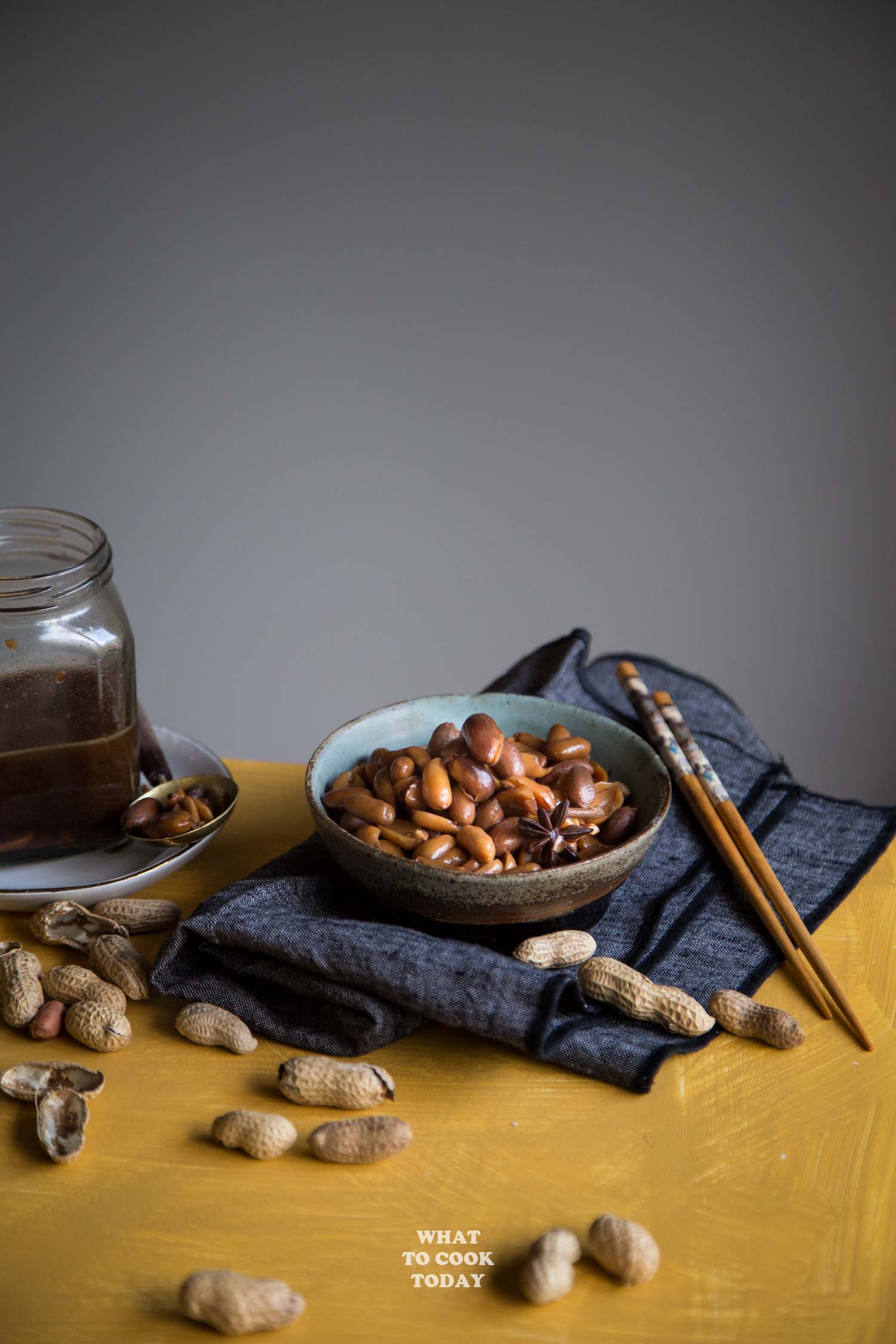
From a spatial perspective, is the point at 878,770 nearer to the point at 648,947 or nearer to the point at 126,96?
the point at 648,947

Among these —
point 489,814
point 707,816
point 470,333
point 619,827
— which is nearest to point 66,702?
point 489,814

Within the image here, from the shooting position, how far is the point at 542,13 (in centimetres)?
226

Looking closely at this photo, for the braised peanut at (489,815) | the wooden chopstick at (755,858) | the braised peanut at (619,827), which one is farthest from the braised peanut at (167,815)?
the wooden chopstick at (755,858)

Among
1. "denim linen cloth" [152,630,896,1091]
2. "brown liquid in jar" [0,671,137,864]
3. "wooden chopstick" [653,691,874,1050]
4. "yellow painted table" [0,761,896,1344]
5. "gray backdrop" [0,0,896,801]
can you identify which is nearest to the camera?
"yellow painted table" [0,761,896,1344]

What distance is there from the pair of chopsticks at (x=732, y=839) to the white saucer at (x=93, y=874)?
0.51 m

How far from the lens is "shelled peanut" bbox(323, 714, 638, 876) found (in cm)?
105

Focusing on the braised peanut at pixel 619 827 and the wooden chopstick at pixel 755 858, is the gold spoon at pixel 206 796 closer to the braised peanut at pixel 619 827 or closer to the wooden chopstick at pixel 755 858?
the braised peanut at pixel 619 827

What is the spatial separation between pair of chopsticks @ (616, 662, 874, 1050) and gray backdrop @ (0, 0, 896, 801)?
49.5 inches

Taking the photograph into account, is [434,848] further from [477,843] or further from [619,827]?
[619,827]

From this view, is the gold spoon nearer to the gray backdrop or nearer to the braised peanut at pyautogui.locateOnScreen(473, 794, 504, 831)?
the braised peanut at pyautogui.locateOnScreen(473, 794, 504, 831)

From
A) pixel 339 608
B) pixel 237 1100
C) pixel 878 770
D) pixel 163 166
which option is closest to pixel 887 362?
pixel 878 770

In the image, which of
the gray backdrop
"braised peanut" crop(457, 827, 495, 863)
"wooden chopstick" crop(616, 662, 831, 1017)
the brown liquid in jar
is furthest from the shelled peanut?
the gray backdrop

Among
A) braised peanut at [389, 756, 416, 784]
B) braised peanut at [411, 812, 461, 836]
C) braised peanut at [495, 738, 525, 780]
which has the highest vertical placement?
braised peanut at [495, 738, 525, 780]

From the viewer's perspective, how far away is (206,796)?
1321 mm
